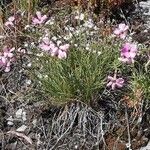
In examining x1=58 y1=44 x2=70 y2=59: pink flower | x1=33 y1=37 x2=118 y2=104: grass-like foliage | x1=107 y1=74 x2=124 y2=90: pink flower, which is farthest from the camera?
x1=33 y1=37 x2=118 y2=104: grass-like foliage

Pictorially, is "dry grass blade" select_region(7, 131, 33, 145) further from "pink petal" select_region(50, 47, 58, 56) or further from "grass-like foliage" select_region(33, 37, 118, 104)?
"pink petal" select_region(50, 47, 58, 56)

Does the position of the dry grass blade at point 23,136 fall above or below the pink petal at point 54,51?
below

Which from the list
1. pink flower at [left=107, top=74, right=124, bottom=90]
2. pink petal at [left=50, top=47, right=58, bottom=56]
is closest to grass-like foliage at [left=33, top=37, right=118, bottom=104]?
pink flower at [left=107, top=74, right=124, bottom=90]

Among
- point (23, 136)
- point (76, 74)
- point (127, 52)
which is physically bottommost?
point (23, 136)

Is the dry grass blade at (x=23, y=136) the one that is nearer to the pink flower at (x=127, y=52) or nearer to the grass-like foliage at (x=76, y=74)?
the grass-like foliage at (x=76, y=74)

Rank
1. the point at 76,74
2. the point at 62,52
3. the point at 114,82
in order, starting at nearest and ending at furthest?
the point at 62,52 → the point at 114,82 → the point at 76,74

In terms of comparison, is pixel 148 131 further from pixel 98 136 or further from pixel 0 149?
pixel 0 149

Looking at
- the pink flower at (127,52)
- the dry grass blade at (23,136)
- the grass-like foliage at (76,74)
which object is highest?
the pink flower at (127,52)

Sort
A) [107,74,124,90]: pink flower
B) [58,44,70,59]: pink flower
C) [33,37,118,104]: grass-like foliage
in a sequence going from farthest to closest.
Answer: [33,37,118,104]: grass-like foliage, [107,74,124,90]: pink flower, [58,44,70,59]: pink flower

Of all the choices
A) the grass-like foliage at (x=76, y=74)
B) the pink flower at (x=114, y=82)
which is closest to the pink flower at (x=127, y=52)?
the pink flower at (x=114, y=82)

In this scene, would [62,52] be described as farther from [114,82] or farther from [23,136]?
[23,136]

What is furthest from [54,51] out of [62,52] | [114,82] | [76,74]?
[114,82]
